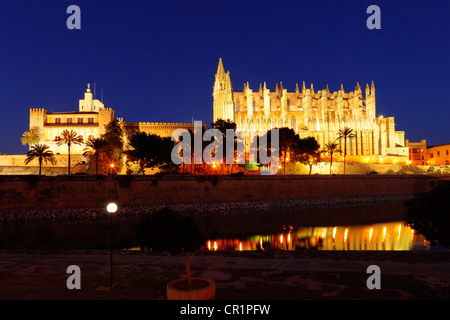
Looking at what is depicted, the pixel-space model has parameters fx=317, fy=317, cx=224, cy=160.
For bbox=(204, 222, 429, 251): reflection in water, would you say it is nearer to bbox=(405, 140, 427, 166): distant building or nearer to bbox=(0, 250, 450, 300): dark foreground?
bbox=(0, 250, 450, 300): dark foreground

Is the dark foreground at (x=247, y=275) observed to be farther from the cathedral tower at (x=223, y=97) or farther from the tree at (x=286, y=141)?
the cathedral tower at (x=223, y=97)

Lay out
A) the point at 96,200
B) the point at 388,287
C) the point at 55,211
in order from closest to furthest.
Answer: the point at 388,287 < the point at 55,211 < the point at 96,200

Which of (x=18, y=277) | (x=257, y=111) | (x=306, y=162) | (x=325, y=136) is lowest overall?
(x=18, y=277)

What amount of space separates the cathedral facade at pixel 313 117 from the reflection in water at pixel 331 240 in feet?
143

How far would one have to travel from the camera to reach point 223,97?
71.4 meters

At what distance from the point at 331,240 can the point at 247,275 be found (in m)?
12.8

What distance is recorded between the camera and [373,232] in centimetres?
2278

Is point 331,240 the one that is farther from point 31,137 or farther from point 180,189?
point 31,137

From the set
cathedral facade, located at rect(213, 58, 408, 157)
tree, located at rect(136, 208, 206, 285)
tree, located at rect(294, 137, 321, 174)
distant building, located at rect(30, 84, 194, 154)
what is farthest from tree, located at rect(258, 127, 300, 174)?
tree, located at rect(136, 208, 206, 285)

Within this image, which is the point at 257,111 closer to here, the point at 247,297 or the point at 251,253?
the point at 251,253

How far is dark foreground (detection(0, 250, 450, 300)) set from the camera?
24.5 feet

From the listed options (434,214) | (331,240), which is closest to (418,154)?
(331,240)

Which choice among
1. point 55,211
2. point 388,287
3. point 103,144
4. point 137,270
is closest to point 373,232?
point 388,287
